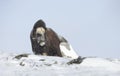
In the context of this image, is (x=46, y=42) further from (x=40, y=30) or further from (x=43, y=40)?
(x=40, y=30)

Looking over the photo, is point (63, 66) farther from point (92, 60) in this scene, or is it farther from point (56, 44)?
point (56, 44)

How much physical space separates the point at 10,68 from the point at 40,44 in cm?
537

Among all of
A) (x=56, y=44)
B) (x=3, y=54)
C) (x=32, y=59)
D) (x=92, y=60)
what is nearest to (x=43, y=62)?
(x=32, y=59)

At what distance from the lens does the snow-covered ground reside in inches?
535

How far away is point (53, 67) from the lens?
48.5 ft

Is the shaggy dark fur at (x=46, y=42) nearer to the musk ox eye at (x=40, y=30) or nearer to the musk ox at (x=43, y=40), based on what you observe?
the musk ox at (x=43, y=40)

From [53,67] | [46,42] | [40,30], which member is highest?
[40,30]

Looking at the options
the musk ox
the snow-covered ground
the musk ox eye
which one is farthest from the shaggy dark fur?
the snow-covered ground

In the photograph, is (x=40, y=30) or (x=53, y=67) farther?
(x=40, y=30)

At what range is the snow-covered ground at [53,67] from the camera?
1359cm

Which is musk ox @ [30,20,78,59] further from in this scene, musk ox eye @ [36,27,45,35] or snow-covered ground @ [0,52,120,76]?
snow-covered ground @ [0,52,120,76]

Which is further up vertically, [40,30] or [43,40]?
[40,30]

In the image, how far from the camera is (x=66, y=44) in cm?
2158

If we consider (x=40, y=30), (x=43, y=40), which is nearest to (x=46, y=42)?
(x=43, y=40)
